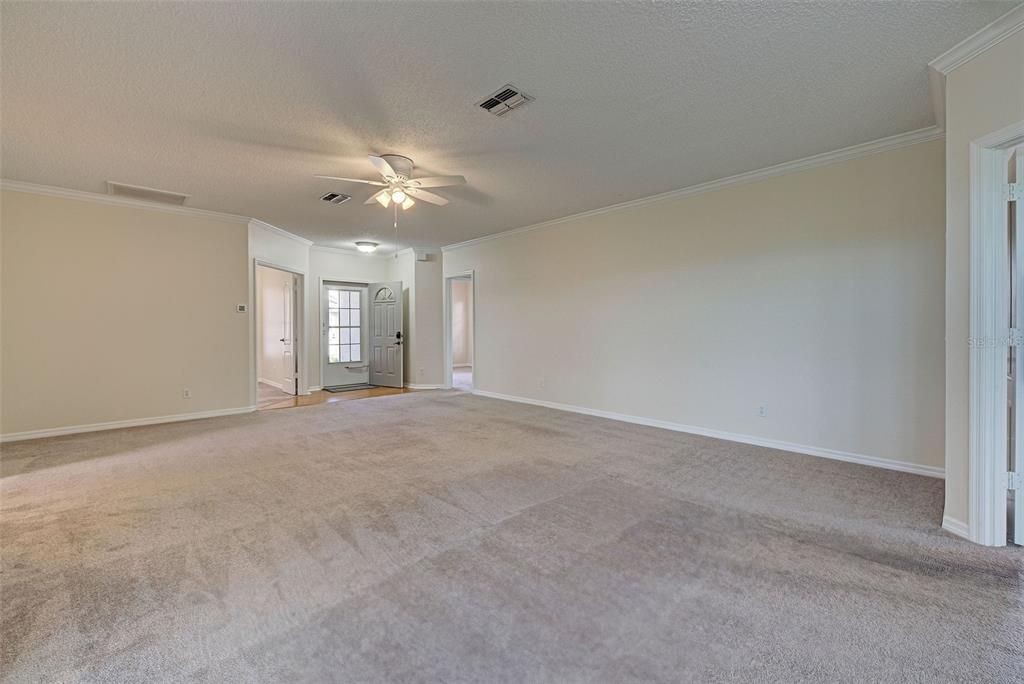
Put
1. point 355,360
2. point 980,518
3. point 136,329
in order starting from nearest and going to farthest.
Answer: point 980,518
point 136,329
point 355,360

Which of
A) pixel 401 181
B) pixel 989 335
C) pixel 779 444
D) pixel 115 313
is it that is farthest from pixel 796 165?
pixel 115 313

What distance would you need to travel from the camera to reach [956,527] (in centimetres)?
236

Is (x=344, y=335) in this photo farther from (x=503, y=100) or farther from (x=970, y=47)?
(x=970, y=47)

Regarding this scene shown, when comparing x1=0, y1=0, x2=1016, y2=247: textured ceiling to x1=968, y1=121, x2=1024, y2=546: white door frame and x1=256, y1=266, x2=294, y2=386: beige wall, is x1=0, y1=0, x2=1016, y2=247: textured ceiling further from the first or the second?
x1=256, y1=266, x2=294, y2=386: beige wall

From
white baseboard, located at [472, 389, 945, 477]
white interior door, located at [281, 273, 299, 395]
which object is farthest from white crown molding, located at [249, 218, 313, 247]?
white baseboard, located at [472, 389, 945, 477]

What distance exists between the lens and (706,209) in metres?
4.49

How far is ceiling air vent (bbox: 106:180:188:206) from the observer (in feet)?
14.4

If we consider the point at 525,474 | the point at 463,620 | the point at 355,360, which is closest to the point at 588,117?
the point at 525,474

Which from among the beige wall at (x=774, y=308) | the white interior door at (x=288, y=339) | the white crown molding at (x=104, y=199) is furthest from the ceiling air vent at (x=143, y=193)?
the beige wall at (x=774, y=308)

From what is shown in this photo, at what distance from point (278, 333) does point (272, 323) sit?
1.27ft

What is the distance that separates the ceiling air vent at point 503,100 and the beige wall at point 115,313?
451cm

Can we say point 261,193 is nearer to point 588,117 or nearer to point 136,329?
point 136,329

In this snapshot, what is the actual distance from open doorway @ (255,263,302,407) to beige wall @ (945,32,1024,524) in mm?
7580

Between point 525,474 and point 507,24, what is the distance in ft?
9.56
